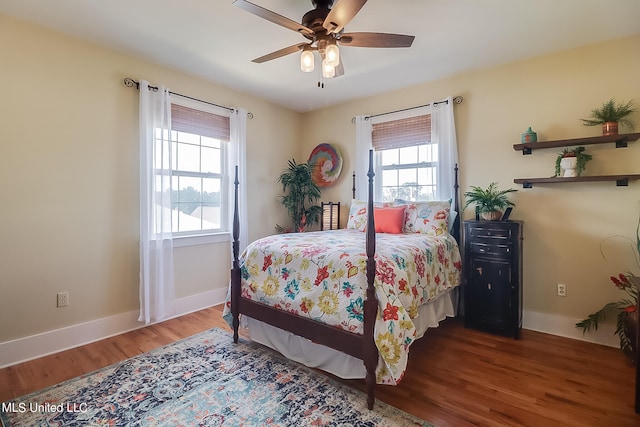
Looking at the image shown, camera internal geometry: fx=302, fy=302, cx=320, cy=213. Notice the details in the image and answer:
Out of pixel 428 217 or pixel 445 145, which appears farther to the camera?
pixel 445 145

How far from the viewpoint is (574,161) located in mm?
2553

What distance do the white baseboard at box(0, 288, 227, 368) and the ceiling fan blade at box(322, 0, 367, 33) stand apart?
294 cm

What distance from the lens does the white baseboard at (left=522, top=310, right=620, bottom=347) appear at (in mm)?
2523

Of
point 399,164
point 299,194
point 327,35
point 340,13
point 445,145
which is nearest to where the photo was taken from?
point 340,13

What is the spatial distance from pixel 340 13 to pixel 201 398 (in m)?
2.39

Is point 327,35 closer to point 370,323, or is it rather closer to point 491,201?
point 370,323

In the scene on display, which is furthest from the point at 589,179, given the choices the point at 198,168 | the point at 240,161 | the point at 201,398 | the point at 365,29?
the point at 198,168

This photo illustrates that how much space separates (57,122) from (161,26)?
3.75 ft

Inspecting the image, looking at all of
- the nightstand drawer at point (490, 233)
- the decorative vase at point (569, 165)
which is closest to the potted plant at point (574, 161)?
the decorative vase at point (569, 165)

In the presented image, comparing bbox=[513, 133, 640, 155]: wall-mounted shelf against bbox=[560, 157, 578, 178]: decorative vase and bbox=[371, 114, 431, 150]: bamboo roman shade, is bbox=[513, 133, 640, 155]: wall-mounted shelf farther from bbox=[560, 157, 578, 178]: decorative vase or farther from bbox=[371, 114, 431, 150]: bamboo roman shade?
bbox=[371, 114, 431, 150]: bamboo roman shade

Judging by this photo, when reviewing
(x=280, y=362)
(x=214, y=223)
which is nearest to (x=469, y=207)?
(x=280, y=362)

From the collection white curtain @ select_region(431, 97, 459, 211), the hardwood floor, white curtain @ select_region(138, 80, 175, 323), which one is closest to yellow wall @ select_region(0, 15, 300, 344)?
white curtain @ select_region(138, 80, 175, 323)

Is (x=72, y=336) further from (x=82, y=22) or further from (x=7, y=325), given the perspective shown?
(x=82, y=22)

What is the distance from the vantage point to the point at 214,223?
363cm
